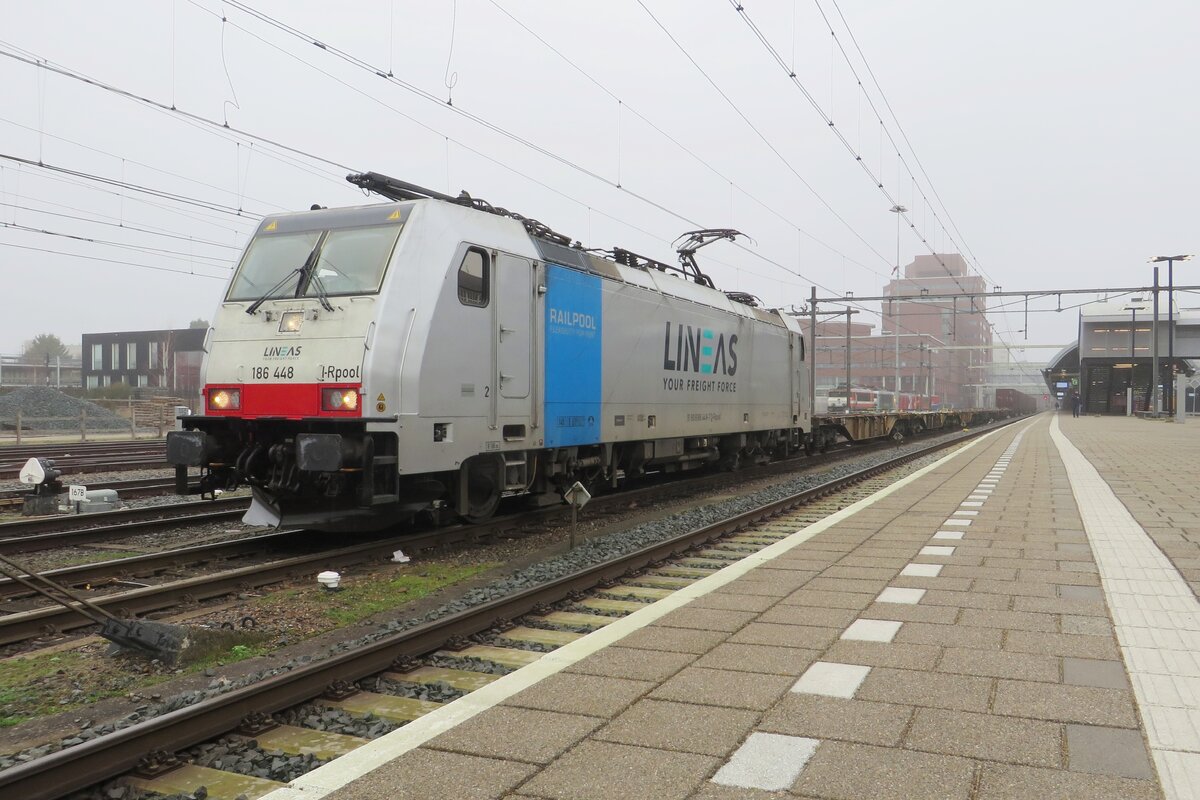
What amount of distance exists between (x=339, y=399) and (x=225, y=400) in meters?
1.56

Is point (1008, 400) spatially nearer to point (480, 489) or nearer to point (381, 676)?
point (480, 489)

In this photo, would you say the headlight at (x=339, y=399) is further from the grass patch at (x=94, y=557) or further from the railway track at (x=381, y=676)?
the railway track at (x=381, y=676)

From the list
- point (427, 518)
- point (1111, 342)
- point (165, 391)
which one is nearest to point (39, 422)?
point (165, 391)

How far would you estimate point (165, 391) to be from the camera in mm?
49656

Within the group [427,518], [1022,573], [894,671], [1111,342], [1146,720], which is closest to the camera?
[1146,720]

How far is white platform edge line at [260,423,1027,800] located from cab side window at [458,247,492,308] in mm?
3619

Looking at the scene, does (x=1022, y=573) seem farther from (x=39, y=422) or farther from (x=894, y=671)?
(x=39, y=422)

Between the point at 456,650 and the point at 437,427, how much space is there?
3.30 meters

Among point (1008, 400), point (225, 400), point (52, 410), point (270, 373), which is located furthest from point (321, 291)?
point (1008, 400)

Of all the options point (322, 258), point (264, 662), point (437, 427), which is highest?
point (322, 258)

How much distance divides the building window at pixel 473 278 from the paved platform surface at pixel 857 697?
371 cm

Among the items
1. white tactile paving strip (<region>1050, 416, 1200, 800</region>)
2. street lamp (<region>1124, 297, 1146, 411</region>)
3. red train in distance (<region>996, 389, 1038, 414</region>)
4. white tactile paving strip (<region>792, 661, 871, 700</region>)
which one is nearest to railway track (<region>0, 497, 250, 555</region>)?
white tactile paving strip (<region>792, 661, 871, 700</region>)

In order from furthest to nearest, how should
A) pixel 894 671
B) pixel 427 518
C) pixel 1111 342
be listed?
pixel 1111 342
pixel 427 518
pixel 894 671

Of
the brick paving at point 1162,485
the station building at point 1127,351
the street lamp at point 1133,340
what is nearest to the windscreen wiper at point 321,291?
the brick paving at point 1162,485
